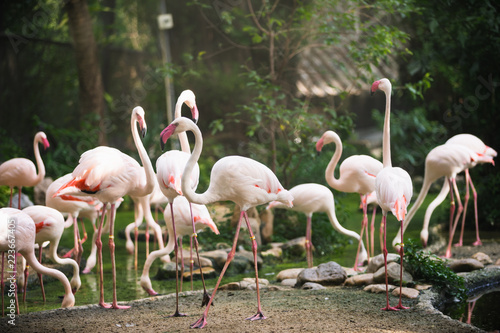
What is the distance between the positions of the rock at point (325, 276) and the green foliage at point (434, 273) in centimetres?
64

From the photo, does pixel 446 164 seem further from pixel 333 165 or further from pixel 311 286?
pixel 311 286

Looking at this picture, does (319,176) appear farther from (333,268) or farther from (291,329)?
(291,329)

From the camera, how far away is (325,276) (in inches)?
205

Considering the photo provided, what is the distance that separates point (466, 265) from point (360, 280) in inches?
46.3

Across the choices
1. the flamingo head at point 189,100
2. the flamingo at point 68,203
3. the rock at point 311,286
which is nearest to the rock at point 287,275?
the rock at point 311,286

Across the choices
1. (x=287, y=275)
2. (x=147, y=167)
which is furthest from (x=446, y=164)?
(x=147, y=167)

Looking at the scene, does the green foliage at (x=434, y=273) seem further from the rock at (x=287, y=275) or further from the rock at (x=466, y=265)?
the rock at (x=287, y=275)

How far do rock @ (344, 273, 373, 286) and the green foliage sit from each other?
1.18 ft

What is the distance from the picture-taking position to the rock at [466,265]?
5.39 metres

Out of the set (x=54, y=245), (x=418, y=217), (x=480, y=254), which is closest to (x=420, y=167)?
(x=418, y=217)

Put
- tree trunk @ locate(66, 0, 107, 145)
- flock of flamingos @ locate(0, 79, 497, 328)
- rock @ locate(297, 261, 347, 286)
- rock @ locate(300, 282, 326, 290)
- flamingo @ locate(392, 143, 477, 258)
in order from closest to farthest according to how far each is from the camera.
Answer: flock of flamingos @ locate(0, 79, 497, 328)
rock @ locate(300, 282, 326, 290)
rock @ locate(297, 261, 347, 286)
flamingo @ locate(392, 143, 477, 258)
tree trunk @ locate(66, 0, 107, 145)

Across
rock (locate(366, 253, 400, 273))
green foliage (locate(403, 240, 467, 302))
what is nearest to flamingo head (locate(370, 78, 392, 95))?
green foliage (locate(403, 240, 467, 302))

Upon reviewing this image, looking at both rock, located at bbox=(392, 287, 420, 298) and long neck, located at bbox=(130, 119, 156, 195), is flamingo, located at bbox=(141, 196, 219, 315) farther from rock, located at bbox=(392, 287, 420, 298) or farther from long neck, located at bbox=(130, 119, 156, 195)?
rock, located at bbox=(392, 287, 420, 298)

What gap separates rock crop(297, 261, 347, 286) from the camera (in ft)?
17.0
